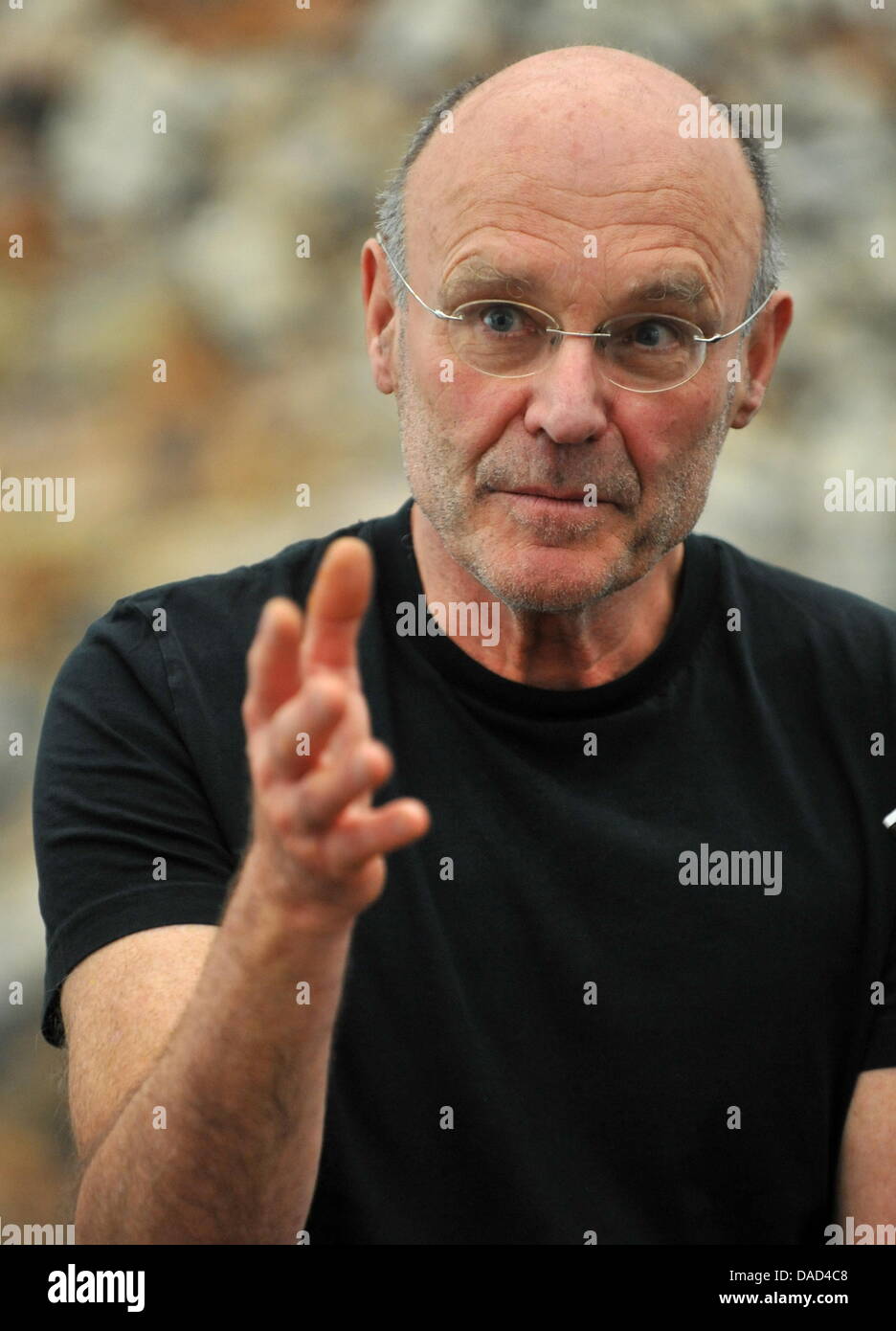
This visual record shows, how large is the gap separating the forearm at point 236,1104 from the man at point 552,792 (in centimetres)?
16

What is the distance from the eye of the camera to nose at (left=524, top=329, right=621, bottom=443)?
1751 millimetres

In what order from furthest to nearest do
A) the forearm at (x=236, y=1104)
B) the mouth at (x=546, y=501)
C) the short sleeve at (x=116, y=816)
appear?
the mouth at (x=546, y=501)
the short sleeve at (x=116, y=816)
the forearm at (x=236, y=1104)

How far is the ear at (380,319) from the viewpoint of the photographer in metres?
2.07

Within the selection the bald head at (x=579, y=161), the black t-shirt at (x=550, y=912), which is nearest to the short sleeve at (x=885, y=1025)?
the black t-shirt at (x=550, y=912)

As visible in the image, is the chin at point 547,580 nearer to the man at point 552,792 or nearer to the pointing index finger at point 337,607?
the man at point 552,792

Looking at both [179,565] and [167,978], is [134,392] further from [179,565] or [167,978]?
[167,978]

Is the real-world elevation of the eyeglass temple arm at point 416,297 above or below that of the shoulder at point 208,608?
above

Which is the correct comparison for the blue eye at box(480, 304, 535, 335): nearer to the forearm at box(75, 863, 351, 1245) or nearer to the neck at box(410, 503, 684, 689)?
the neck at box(410, 503, 684, 689)

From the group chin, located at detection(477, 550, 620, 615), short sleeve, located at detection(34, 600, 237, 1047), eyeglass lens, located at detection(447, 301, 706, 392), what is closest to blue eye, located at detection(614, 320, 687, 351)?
eyeglass lens, located at detection(447, 301, 706, 392)

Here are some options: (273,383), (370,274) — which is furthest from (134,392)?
(370,274)

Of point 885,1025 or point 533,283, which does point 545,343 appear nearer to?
point 533,283

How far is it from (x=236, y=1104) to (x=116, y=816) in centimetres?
50

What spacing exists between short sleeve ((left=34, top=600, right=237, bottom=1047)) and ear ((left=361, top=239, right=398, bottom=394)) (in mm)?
472

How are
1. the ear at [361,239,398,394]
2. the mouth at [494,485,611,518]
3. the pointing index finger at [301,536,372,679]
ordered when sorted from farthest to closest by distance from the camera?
the ear at [361,239,398,394] → the mouth at [494,485,611,518] → the pointing index finger at [301,536,372,679]
